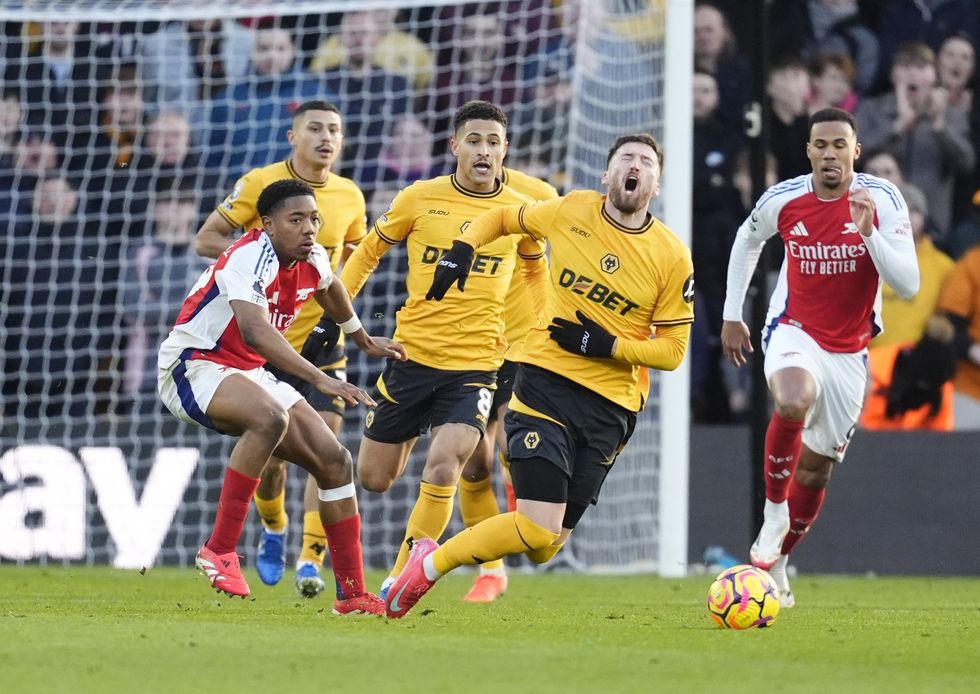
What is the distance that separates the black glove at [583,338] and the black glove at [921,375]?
17.5ft

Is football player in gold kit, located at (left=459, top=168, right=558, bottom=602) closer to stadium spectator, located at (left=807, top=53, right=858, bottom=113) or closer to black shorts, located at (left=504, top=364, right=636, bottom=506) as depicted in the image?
black shorts, located at (left=504, top=364, right=636, bottom=506)

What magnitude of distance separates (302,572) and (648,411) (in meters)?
3.50

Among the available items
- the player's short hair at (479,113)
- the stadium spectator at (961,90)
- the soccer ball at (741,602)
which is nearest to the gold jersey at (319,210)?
the player's short hair at (479,113)

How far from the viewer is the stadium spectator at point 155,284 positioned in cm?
1135

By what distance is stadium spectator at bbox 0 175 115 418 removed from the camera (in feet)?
37.7

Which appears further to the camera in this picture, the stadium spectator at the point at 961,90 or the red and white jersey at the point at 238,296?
the stadium spectator at the point at 961,90

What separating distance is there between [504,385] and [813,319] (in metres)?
1.59

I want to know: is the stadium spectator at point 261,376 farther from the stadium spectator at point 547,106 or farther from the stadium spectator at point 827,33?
the stadium spectator at point 827,33

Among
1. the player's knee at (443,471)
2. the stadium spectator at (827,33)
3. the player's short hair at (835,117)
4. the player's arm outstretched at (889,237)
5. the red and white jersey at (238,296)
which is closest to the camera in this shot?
the red and white jersey at (238,296)

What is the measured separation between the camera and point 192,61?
12.1 m

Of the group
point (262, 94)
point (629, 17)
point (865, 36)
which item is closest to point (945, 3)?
point (865, 36)

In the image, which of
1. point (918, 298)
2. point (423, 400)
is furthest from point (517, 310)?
point (918, 298)

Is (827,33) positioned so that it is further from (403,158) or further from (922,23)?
(403,158)

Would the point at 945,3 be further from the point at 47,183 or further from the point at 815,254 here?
the point at 47,183
